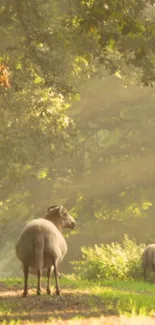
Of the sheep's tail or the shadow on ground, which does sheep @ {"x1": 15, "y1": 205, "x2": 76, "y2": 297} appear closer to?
the sheep's tail

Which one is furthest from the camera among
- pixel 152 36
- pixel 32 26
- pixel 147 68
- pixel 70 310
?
pixel 32 26

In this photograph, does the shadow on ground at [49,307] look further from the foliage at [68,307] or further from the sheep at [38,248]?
the sheep at [38,248]

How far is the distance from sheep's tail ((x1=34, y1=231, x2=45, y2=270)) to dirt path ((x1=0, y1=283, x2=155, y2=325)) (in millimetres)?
578

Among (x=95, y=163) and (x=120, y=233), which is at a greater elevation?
(x=95, y=163)

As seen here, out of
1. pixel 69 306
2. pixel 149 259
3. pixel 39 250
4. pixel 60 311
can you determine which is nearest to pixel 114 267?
pixel 149 259

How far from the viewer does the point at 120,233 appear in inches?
1561

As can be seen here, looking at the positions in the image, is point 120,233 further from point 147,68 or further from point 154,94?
point 147,68

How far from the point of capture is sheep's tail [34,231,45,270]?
9.20 m

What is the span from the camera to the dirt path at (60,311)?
274 inches

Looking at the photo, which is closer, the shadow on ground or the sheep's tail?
the shadow on ground

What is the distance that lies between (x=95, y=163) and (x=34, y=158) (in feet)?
43.1

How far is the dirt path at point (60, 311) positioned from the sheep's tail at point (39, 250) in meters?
0.58

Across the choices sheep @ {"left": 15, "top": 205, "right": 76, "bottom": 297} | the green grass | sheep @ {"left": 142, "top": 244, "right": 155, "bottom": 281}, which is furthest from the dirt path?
sheep @ {"left": 142, "top": 244, "right": 155, "bottom": 281}

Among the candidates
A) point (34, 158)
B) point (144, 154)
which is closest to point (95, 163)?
point (144, 154)
